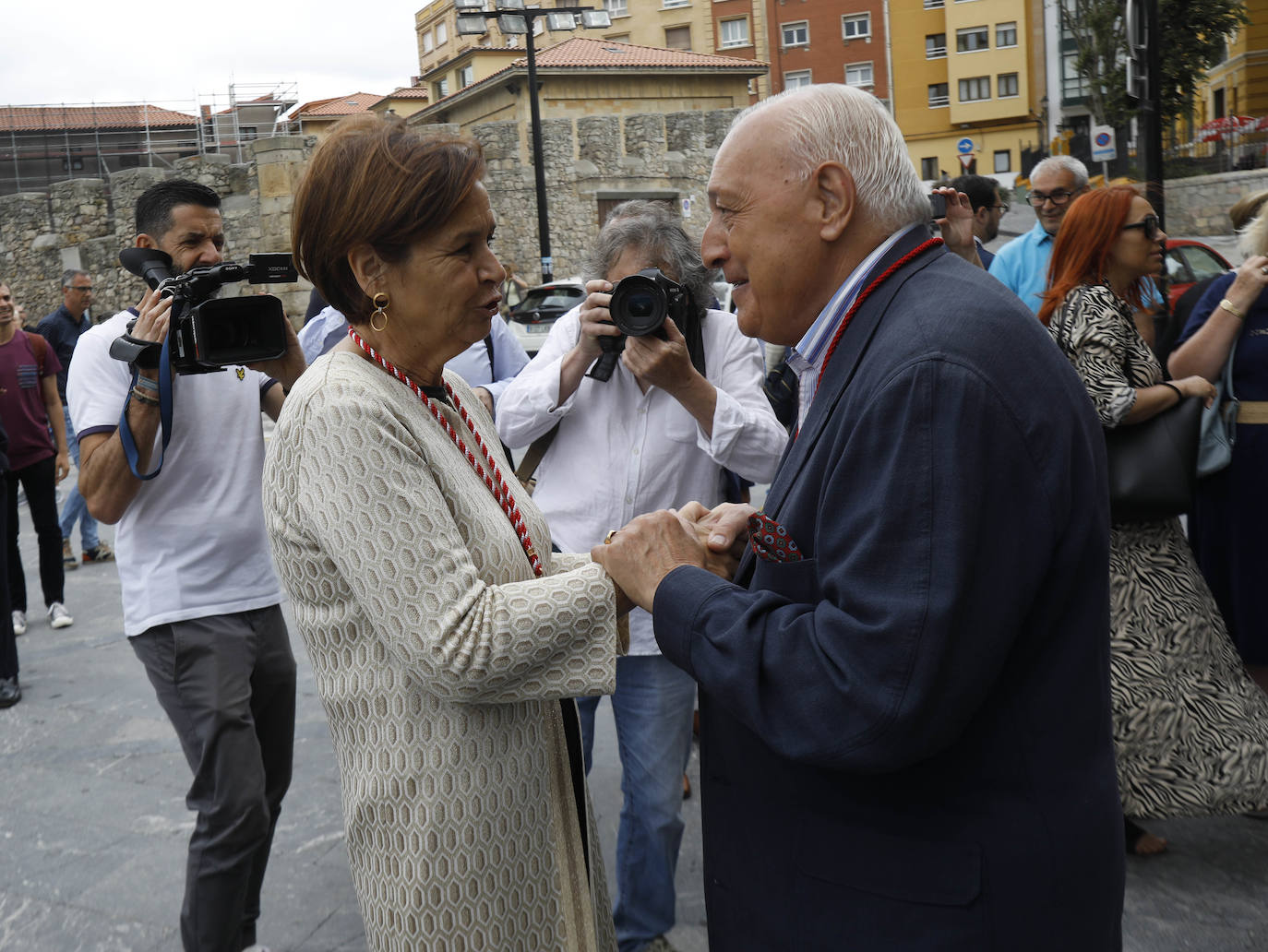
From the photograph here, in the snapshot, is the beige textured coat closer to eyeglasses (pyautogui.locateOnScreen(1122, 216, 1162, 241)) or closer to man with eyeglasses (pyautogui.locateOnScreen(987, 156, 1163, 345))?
eyeglasses (pyautogui.locateOnScreen(1122, 216, 1162, 241))

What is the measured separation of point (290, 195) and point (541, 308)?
4.44 metres

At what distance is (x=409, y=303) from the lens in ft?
5.66

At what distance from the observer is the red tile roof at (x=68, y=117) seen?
38.8 m

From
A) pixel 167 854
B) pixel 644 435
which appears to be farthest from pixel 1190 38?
pixel 167 854

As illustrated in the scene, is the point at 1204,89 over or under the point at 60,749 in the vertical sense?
over

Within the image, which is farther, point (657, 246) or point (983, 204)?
point (983, 204)

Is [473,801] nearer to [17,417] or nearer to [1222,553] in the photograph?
[1222,553]

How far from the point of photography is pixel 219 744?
8.60 feet

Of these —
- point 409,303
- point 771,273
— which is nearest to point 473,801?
point 409,303

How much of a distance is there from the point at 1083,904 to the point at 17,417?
6553mm

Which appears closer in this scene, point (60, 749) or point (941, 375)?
point (941, 375)

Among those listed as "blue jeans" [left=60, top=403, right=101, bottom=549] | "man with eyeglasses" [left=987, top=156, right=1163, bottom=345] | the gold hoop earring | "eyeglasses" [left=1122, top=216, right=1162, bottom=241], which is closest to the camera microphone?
the gold hoop earring

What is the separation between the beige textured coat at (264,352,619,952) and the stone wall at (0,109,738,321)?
1617 centimetres

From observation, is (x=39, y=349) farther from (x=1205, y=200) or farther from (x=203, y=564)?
(x=1205, y=200)
